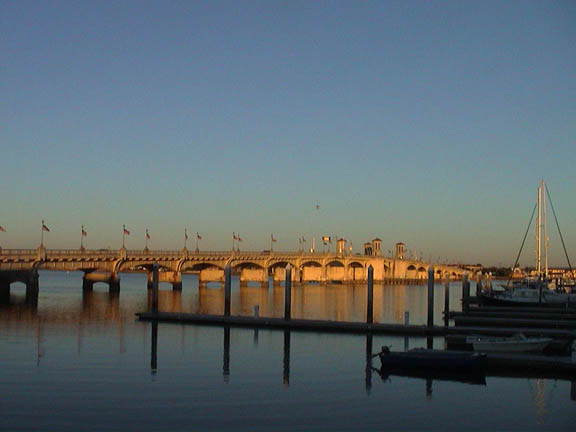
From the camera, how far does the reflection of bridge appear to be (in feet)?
288

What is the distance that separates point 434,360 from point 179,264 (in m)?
88.2

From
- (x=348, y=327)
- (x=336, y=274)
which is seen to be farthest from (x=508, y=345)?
(x=336, y=274)

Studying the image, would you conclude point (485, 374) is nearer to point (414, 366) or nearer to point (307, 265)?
point (414, 366)

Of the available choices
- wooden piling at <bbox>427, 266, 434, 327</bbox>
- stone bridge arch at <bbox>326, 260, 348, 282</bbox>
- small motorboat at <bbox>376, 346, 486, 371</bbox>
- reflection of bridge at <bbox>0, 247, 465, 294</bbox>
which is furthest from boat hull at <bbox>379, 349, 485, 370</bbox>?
stone bridge arch at <bbox>326, 260, 348, 282</bbox>

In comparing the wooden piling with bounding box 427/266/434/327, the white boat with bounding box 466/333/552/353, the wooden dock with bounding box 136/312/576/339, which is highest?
the wooden piling with bounding box 427/266/434/327

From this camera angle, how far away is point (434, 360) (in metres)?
32.6

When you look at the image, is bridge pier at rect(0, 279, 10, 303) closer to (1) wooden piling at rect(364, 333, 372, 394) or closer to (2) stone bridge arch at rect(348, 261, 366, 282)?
(1) wooden piling at rect(364, 333, 372, 394)

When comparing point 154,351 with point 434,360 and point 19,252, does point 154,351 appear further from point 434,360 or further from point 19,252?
point 19,252

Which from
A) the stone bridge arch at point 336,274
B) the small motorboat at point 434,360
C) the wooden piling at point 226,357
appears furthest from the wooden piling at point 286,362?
the stone bridge arch at point 336,274

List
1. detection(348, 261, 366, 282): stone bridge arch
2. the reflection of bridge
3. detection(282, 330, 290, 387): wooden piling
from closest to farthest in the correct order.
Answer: detection(282, 330, 290, 387): wooden piling
the reflection of bridge
detection(348, 261, 366, 282): stone bridge arch

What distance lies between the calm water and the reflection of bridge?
44.0 metres

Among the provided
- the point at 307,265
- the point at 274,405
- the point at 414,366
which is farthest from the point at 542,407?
the point at 307,265

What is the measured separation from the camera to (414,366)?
3281 centimetres

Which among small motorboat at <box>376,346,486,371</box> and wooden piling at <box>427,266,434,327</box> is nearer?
small motorboat at <box>376,346,486,371</box>
